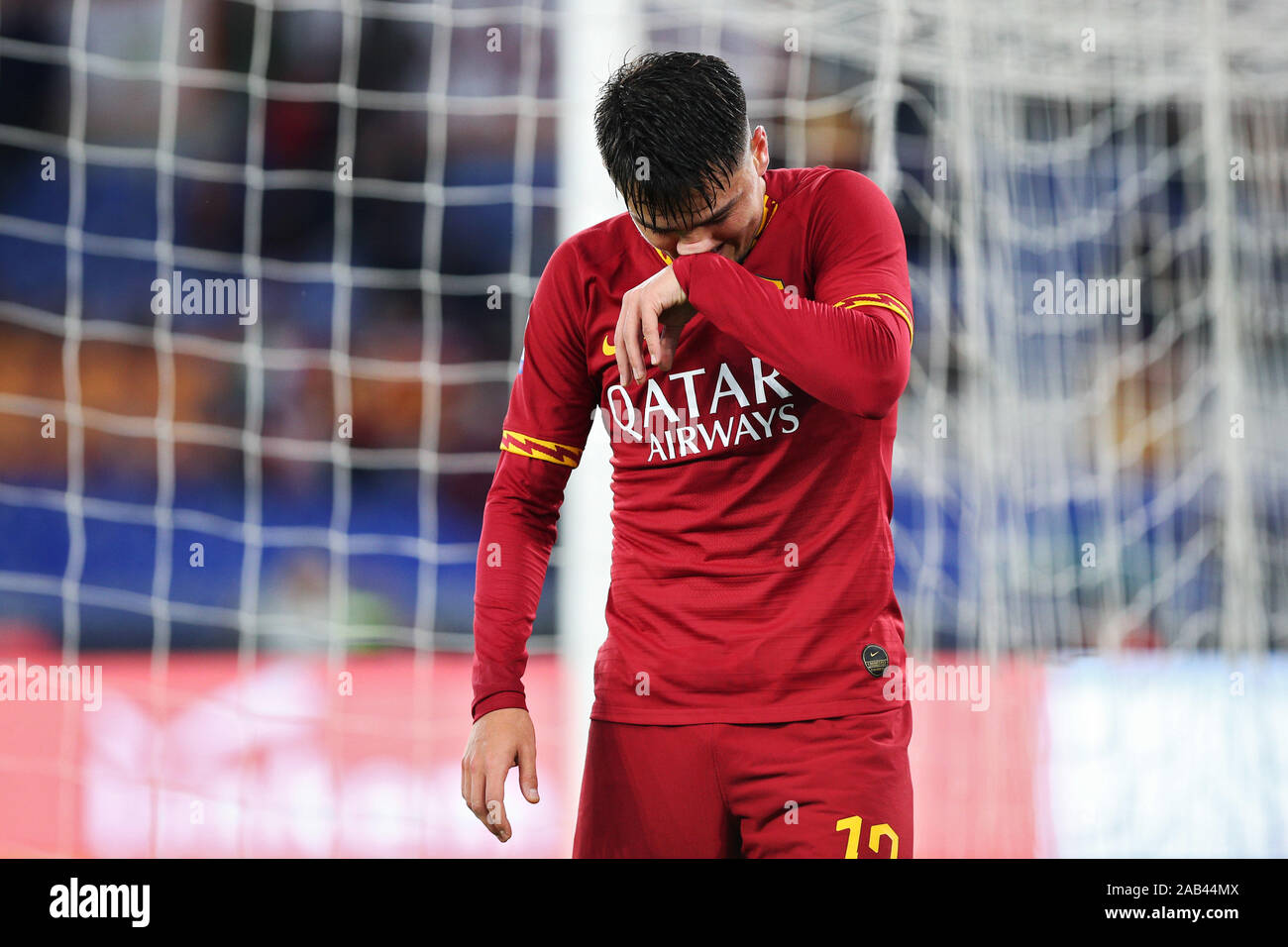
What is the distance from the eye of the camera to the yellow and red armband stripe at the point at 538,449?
4.45 feet

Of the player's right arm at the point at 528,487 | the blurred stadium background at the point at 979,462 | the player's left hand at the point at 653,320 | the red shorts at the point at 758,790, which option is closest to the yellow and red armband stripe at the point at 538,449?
the player's right arm at the point at 528,487

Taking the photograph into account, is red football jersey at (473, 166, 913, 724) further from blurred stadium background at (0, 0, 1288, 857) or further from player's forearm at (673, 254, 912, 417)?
blurred stadium background at (0, 0, 1288, 857)

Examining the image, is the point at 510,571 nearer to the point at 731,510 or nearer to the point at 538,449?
the point at 538,449

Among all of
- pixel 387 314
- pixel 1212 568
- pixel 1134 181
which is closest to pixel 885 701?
pixel 1212 568

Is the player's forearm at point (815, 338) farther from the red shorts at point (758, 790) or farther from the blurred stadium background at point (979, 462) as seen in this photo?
the blurred stadium background at point (979, 462)

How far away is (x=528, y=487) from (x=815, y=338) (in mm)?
443

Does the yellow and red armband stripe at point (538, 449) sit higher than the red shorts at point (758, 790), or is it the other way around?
Answer: the yellow and red armband stripe at point (538, 449)

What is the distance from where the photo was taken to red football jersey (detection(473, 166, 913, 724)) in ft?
3.78

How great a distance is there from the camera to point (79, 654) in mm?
3918

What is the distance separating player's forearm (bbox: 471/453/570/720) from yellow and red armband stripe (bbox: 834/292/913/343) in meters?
0.42

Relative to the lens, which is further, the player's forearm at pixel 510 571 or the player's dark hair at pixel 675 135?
the player's forearm at pixel 510 571

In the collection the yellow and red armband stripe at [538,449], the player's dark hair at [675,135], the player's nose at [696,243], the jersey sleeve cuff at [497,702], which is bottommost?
the jersey sleeve cuff at [497,702]

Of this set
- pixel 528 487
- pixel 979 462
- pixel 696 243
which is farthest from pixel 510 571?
pixel 979 462

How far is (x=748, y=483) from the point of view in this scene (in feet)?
4.01
